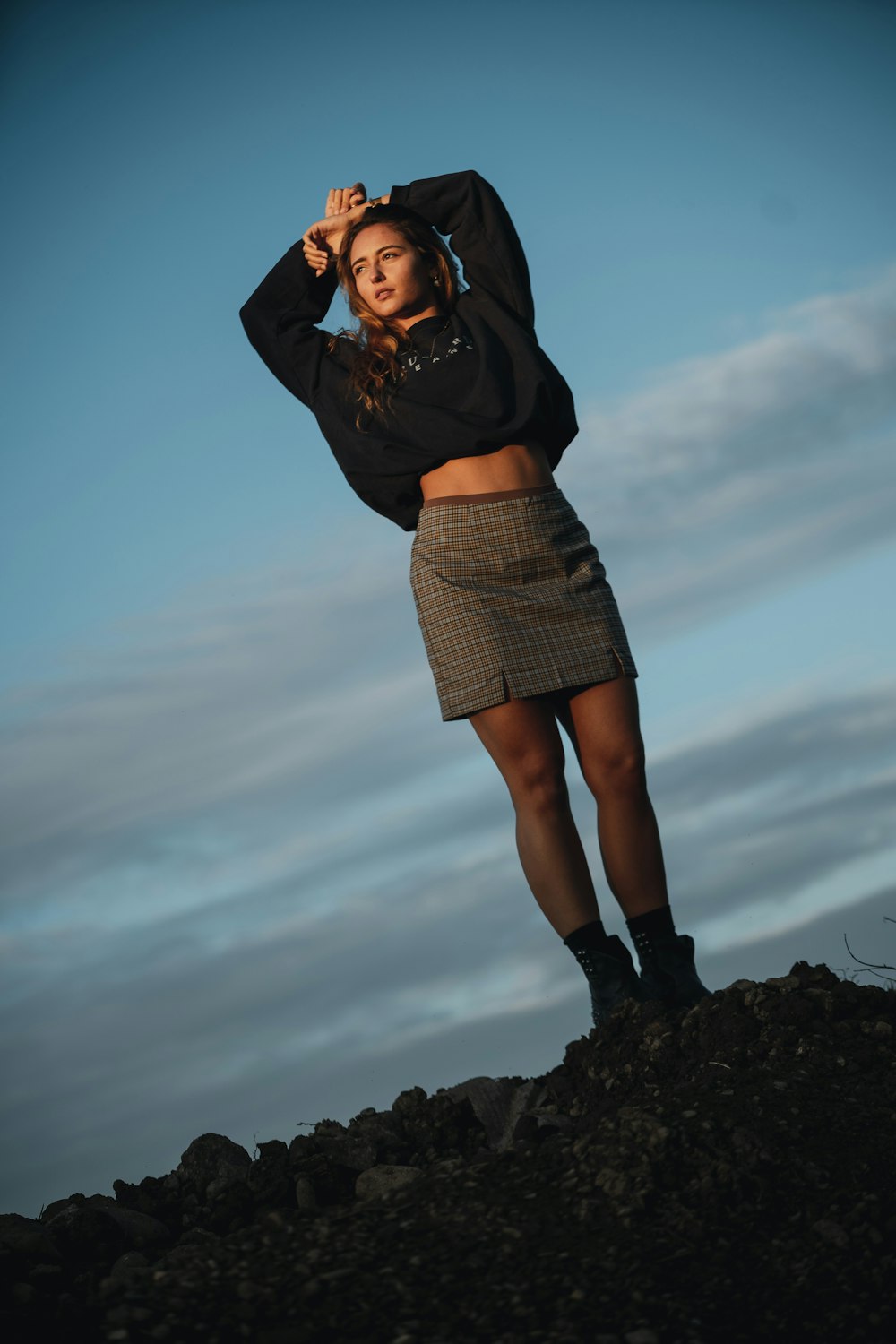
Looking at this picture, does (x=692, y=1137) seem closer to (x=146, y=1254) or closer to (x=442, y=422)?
(x=146, y=1254)

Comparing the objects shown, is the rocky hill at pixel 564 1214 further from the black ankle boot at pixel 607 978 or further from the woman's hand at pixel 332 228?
the woman's hand at pixel 332 228

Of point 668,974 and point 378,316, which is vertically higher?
point 378,316

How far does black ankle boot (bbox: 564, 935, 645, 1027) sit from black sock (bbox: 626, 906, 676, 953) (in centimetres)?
7

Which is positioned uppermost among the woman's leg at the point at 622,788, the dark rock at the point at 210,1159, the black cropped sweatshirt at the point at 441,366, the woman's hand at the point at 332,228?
the woman's hand at the point at 332,228

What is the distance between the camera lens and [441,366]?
12.6ft

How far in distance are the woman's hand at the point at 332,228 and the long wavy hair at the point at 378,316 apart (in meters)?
0.09

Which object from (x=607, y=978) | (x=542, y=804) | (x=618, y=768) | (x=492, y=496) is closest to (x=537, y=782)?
(x=542, y=804)

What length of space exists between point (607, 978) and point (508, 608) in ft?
3.67

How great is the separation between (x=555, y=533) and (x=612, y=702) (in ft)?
1.75

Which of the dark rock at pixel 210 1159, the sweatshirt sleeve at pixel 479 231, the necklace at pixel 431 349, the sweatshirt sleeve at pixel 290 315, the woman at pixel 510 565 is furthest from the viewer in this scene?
the sweatshirt sleeve at pixel 290 315

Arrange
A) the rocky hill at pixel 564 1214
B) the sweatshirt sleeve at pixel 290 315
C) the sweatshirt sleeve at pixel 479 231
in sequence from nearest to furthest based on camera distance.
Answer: the rocky hill at pixel 564 1214
the sweatshirt sleeve at pixel 479 231
the sweatshirt sleeve at pixel 290 315

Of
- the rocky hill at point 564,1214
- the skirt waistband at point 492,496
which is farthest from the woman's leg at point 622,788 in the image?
the skirt waistband at point 492,496

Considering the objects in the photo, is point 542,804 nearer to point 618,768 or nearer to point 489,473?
point 618,768

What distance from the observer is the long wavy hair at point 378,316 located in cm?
391
